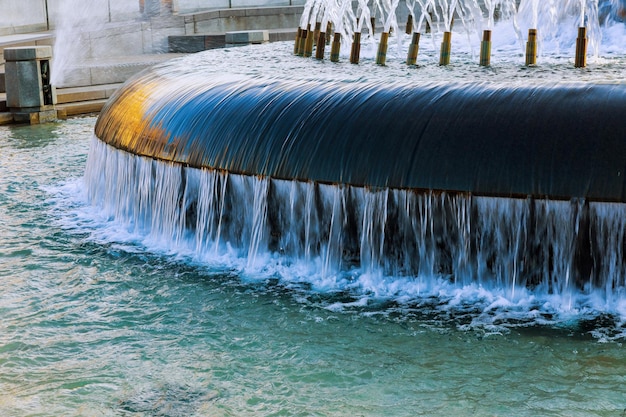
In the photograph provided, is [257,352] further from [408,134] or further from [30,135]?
[30,135]

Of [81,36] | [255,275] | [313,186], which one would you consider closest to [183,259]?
[255,275]

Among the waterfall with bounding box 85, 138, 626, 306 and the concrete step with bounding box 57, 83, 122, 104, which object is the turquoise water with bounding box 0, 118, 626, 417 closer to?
the waterfall with bounding box 85, 138, 626, 306

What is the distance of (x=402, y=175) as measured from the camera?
593 cm

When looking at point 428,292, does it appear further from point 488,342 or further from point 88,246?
point 88,246

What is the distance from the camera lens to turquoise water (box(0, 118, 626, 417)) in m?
4.54

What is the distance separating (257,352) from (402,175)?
1.50m

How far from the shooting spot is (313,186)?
6297mm

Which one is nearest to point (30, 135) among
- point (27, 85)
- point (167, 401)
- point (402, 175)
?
point (27, 85)

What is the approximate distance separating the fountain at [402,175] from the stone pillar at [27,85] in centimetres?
710

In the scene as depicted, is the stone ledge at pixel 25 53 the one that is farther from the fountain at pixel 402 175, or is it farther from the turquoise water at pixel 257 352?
the turquoise water at pixel 257 352

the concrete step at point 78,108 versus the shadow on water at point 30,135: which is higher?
the concrete step at point 78,108

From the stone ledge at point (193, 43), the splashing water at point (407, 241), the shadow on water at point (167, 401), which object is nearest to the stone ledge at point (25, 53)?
the stone ledge at point (193, 43)

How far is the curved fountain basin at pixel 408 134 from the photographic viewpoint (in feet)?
18.3

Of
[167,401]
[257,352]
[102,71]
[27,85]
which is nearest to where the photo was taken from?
[167,401]
